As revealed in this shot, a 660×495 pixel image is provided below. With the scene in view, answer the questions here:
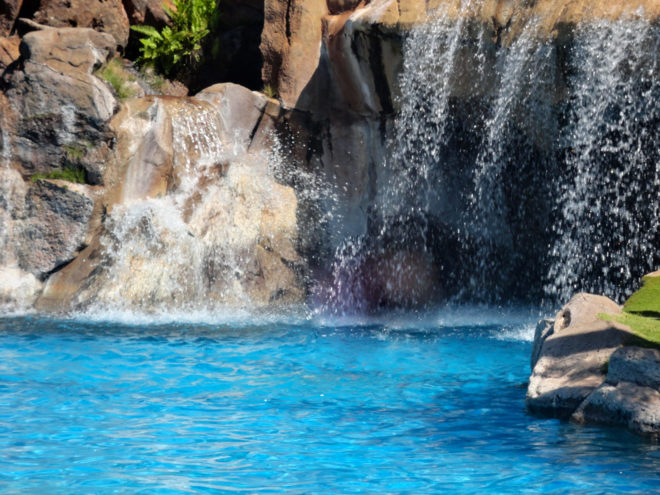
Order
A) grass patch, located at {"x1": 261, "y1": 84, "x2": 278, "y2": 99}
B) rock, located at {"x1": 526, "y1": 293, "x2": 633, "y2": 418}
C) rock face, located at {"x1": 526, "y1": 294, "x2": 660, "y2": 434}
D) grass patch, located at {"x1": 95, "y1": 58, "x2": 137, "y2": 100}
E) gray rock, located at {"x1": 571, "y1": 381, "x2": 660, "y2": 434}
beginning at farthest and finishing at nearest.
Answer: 1. grass patch, located at {"x1": 261, "y1": 84, "x2": 278, "y2": 99}
2. grass patch, located at {"x1": 95, "y1": 58, "x2": 137, "y2": 100}
3. rock, located at {"x1": 526, "y1": 293, "x2": 633, "y2": 418}
4. rock face, located at {"x1": 526, "y1": 294, "x2": 660, "y2": 434}
5. gray rock, located at {"x1": 571, "y1": 381, "x2": 660, "y2": 434}

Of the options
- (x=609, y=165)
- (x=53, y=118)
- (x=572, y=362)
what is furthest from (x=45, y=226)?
(x=572, y=362)

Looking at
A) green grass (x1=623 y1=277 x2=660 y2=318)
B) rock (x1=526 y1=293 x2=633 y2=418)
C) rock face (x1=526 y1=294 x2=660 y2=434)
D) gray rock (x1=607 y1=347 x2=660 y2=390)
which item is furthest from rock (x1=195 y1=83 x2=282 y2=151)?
gray rock (x1=607 y1=347 x2=660 y2=390)

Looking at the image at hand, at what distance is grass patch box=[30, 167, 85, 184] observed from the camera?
11070mm

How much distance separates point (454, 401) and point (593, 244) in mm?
5489

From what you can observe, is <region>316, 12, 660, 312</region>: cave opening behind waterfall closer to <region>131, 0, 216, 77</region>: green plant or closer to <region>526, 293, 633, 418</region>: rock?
<region>526, 293, 633, 418</region>: rock

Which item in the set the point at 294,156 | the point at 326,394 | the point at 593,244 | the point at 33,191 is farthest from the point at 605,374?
the point at 33,191

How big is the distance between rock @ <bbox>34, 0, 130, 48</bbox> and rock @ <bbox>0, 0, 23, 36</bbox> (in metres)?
0.29

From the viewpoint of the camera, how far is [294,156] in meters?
12.0

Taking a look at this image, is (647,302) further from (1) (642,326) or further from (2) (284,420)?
(2) (284,420)

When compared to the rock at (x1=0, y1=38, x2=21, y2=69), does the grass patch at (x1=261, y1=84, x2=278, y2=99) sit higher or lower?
lower

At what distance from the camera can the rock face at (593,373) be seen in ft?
17.1

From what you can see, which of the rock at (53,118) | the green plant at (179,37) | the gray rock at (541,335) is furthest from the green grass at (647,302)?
the green plant at (179,37)

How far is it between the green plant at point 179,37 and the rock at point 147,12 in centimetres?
15

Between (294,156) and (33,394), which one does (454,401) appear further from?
(294,156)
